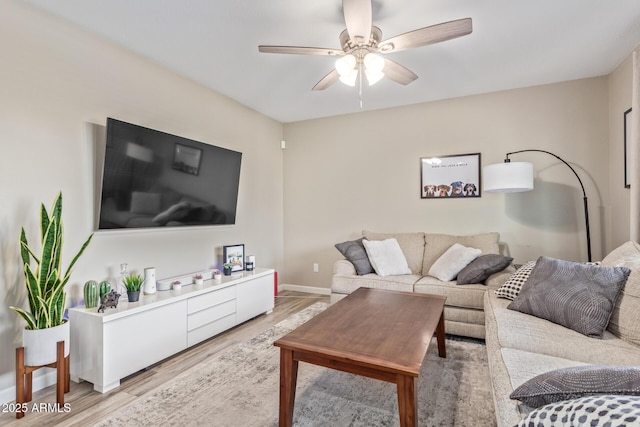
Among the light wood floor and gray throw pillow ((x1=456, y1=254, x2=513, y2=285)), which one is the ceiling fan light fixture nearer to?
gray throw pillow ((x1=456, y1=254, x2=513, y2=285))

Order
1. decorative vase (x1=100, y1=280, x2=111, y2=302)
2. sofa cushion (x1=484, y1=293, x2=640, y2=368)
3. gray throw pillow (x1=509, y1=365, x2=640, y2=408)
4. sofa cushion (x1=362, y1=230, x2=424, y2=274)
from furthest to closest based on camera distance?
sofa cushion (x1=362, y1=230, x2=424, y2=274) < decorative vase (x1=100, y1=280, x2=111, y2=302) < sofa cushion (x1=484, y1=293, x2=640, y2=368) < gray throw pillow (x1=509, y1=365, x2=640, y2=408)

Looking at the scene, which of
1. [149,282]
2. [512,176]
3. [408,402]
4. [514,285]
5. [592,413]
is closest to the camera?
[592,413]

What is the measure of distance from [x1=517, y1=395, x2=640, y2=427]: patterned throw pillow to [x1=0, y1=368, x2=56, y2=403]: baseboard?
2.72 m

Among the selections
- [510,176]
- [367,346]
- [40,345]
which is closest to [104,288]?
[40,345]

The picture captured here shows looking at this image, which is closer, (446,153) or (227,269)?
(227,269)

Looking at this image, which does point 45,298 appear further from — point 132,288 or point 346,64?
point 346,64

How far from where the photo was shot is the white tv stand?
2006 mm

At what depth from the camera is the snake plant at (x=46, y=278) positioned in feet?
6.09

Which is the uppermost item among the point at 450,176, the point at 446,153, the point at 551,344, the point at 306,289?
the point at 446,153

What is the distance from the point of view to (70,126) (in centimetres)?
226

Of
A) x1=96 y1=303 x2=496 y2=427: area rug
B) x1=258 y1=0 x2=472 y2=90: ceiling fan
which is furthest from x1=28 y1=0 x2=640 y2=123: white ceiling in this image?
x1=96 y1=303 x2=496 y2=427: area rug

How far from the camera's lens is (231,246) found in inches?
138

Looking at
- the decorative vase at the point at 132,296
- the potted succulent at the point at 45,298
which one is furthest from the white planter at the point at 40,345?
the decorative vase at the point at 132,296

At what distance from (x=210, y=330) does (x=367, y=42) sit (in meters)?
2.62
